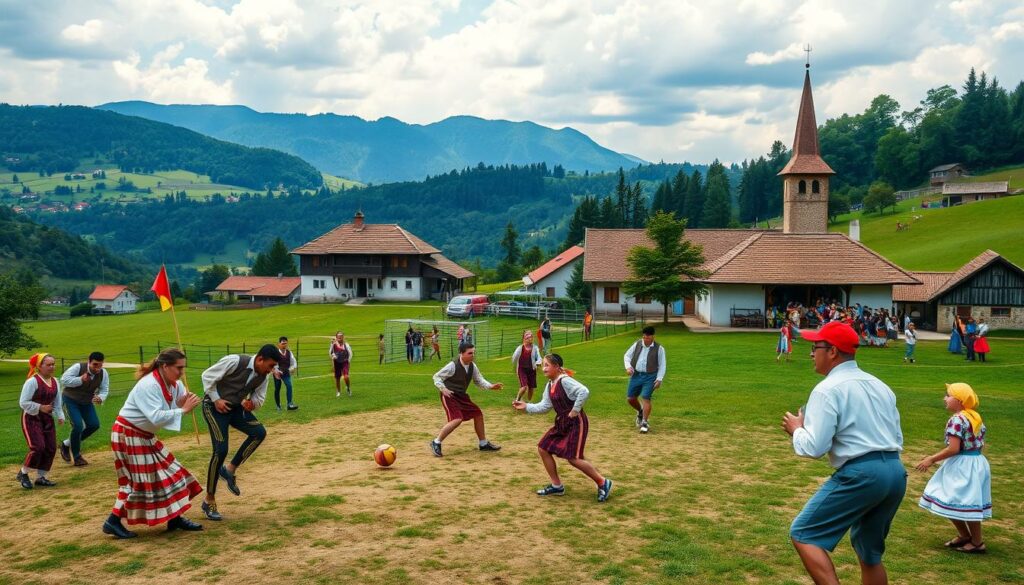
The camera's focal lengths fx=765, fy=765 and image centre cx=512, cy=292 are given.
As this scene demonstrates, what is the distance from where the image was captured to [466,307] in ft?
176

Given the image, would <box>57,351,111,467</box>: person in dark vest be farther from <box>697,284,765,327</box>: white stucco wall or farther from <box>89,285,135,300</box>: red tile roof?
<box>89,285,135,300</box>: red tile roof

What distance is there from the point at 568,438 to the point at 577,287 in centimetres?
5566

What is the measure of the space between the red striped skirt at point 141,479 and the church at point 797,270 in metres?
36.4

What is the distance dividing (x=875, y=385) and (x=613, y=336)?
35.4 m

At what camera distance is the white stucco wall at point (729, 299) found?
42.9 m

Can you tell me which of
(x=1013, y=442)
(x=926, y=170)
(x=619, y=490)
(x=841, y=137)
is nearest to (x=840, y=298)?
(x=1013, y=442)

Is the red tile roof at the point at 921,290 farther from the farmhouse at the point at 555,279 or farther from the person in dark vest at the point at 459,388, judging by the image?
the person in dark vest at the point at 459,388

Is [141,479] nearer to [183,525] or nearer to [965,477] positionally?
[183,525]

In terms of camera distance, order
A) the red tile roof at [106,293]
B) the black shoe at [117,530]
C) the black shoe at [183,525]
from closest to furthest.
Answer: the black shoe at [117,530] < the black shoe at [183,525] < the red tile roof at [106,293]

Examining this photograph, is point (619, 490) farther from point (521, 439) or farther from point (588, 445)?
point (521, 439)

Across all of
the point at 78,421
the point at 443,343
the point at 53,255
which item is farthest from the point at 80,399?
the point at 53,255

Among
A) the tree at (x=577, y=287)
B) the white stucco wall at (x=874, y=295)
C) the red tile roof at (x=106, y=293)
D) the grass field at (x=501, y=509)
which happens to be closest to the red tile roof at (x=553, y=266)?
the tree at (x=577, y=287)

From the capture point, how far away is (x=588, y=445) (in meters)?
13.8

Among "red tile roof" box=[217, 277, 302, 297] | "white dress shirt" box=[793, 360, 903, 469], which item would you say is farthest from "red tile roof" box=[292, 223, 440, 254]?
"white dress shirt" box=[793, 360, 903, 469]
